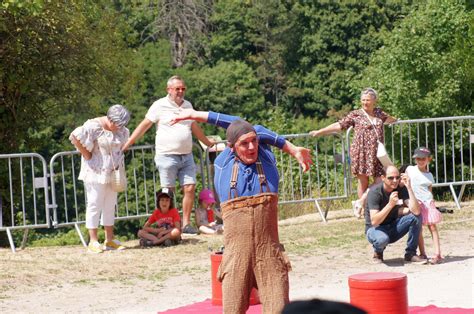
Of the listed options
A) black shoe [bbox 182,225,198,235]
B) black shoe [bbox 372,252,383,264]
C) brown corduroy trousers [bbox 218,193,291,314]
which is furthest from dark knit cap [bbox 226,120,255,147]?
black shoe [bbox 182,225,198,235]

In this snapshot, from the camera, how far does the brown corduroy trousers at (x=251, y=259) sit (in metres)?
7.71

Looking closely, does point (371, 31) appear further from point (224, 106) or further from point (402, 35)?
point (402, 35)

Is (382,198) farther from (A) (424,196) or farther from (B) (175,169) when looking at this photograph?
(B) (175,169)

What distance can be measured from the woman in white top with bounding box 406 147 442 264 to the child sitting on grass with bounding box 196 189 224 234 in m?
3.05

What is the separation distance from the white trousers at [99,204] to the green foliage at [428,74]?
1129cm

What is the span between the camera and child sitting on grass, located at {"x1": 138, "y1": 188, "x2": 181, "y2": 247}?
13.8 meters

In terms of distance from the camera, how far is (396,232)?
12.2 meters

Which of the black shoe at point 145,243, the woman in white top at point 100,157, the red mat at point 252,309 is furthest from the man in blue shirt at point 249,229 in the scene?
the black shoe at point 145,243

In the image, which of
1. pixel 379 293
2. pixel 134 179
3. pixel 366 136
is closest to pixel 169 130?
pixel 134 179

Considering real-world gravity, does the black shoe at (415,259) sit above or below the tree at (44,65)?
below

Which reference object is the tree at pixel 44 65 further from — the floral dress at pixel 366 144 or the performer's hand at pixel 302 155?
the performer's hand at pixel 302 155

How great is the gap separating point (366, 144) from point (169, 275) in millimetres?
3727

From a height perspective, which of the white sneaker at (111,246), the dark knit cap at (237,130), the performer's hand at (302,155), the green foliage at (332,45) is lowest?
the white sneaker at (111,246)

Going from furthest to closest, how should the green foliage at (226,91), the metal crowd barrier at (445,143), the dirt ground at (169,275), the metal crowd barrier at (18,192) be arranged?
the green foliage at (226,91), the metal crowd barrier at (445,143), the metal crowd barrier at (18,192), the dirt ground at (169,275)
